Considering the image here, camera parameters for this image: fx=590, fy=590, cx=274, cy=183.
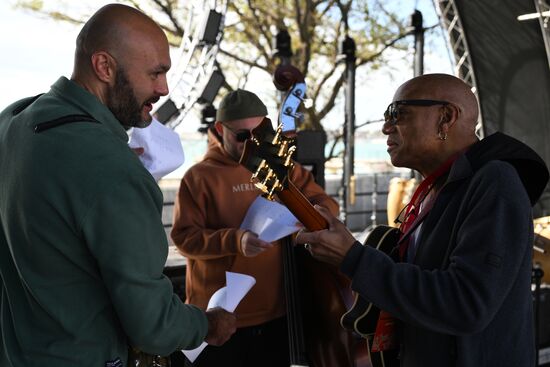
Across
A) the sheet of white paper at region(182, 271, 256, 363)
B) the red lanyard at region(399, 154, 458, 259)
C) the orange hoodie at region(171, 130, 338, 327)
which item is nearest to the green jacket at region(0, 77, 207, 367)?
the sheet of white paper at region(182, 271, 256, 363)

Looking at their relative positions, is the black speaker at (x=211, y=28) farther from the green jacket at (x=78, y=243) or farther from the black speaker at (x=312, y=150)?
the green jacket at (x=78, y=243)

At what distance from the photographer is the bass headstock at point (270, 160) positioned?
1655 mm

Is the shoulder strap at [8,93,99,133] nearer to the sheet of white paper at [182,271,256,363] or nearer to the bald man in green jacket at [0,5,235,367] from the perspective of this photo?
the bald man in green jacket at [0,5,235,367]

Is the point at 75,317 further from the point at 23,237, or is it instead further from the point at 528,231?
the point at 528,231

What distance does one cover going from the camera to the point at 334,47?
11.9m

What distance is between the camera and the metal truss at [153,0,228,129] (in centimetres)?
649

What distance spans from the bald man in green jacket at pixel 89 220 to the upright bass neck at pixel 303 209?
416 mm

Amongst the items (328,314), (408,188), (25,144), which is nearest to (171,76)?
(408,188)

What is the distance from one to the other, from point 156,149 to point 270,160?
69 cm

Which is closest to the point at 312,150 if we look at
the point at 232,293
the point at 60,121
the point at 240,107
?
the point at 240,107

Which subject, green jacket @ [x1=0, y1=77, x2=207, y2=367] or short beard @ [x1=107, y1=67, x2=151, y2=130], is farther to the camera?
short beard @ [x1=107, y1=67, x2=151, y2=130]

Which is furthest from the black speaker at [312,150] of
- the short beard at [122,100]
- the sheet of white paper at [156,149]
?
the short beard at [122,100]

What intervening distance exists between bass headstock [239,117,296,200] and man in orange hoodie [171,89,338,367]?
0.69m

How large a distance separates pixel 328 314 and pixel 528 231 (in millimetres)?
898
